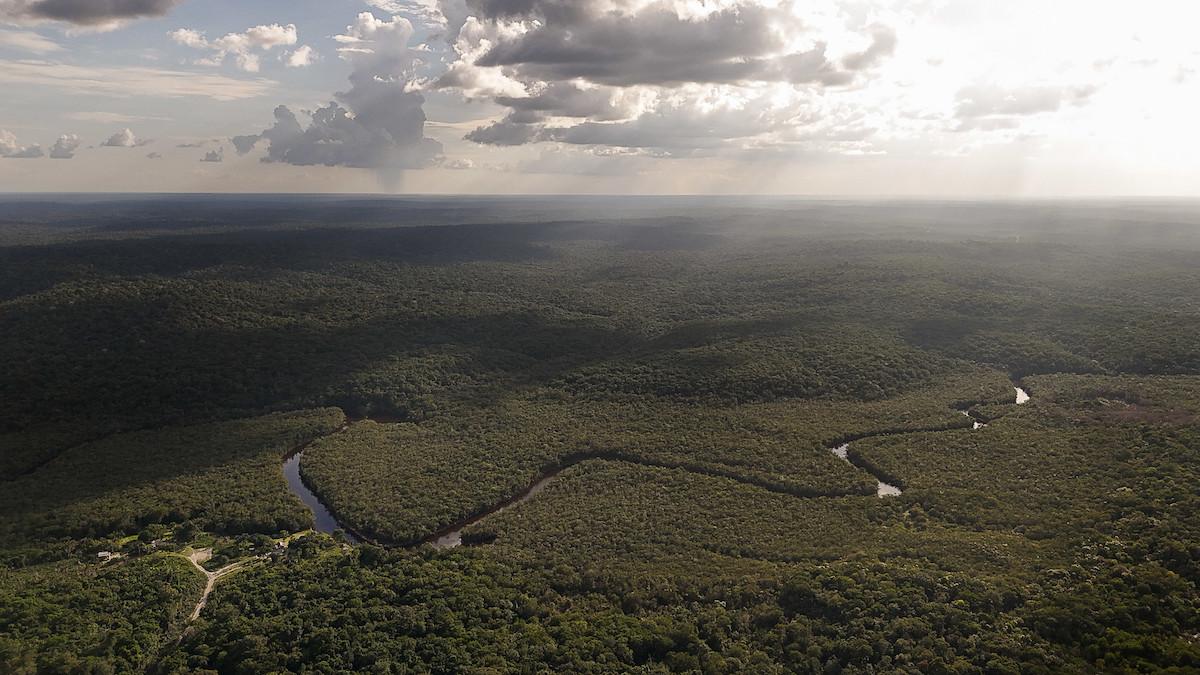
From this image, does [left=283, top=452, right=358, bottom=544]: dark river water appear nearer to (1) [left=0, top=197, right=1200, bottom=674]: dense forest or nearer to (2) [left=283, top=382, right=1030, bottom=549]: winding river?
(2) [left=283, top=382, right=1030, bottom=549]: winding river

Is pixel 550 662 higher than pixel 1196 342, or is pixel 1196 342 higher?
pixel 1196 342

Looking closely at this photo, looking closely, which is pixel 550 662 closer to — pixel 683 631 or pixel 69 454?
pixel 683 631

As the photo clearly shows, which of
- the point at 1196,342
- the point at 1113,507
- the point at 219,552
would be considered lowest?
the point at 219,552

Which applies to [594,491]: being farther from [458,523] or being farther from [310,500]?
[310,500]

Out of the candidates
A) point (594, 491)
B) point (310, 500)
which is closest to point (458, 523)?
point (594, 491)

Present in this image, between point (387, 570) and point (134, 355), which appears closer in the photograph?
point (387, 570)

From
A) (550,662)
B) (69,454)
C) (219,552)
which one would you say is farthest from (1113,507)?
(69,454)
